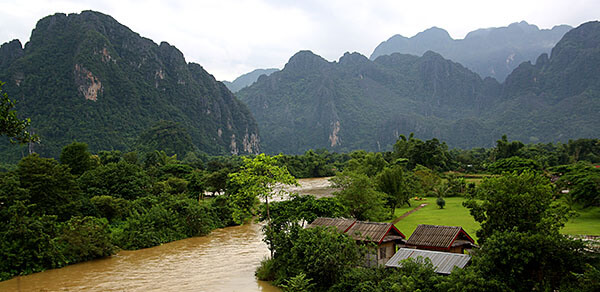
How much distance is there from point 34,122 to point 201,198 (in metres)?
75.7

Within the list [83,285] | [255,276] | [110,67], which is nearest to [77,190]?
[83,285]

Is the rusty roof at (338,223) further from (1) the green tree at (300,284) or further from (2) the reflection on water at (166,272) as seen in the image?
(2) the reflection on water at (166,272)

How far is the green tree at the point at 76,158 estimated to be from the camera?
3088 cm

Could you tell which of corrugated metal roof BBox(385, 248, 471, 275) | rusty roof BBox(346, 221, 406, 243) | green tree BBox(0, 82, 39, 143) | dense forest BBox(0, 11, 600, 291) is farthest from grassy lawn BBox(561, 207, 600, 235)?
green tree BBox(0, 82, 39, 143)

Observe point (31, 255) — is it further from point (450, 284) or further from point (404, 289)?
point (450, 284)

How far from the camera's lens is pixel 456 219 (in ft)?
81.0

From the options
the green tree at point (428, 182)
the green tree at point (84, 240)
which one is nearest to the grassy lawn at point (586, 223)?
the green tree at point (428, 182)

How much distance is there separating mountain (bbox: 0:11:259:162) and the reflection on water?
73620 mm

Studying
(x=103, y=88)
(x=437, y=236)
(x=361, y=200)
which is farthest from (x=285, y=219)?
(x=103, y=88)

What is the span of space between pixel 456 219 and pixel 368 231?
38.9 feet

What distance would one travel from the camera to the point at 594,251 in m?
9.04

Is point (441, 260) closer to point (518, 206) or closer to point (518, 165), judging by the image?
point (518, 206)

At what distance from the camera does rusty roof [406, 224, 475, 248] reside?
1389 cm

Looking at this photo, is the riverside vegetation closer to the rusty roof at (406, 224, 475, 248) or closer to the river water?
the river water
